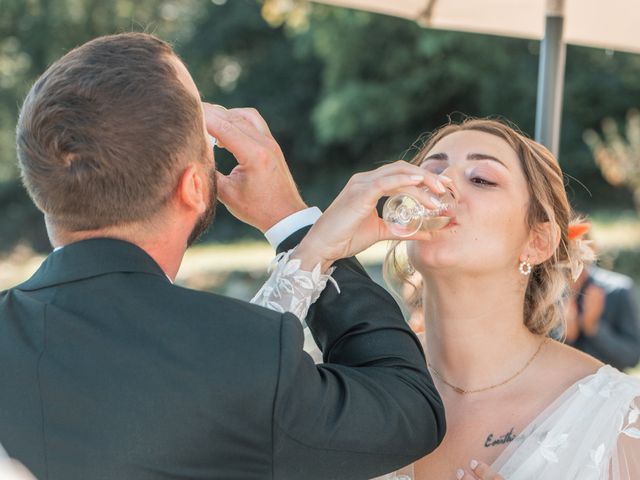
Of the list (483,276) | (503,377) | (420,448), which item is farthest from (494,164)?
(420,448)

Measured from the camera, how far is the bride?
2.37 metres

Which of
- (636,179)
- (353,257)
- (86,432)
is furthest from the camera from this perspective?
(636,179)

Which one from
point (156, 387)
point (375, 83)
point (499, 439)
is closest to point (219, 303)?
point (156, 387)

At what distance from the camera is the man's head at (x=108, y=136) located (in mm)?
1617

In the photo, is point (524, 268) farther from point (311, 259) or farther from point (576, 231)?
point (311, 259)

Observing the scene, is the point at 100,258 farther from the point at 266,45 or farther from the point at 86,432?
the point at 266,45

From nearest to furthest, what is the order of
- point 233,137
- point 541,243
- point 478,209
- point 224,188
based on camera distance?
point 233,137
point 224,188
point 478,209
point 541,243

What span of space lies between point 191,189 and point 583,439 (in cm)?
134

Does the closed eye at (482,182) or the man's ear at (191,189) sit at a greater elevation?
the man's ear at (191,189)

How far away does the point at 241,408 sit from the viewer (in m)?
1.59

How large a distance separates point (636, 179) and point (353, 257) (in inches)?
552

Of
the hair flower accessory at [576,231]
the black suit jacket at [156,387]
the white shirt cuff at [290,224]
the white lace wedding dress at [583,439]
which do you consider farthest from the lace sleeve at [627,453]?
the white shirt cuff at [290,224]

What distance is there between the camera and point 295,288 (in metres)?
1.97

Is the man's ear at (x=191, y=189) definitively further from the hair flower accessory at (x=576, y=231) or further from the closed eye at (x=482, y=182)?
the hair flower accessory at (x=576, y=231)
